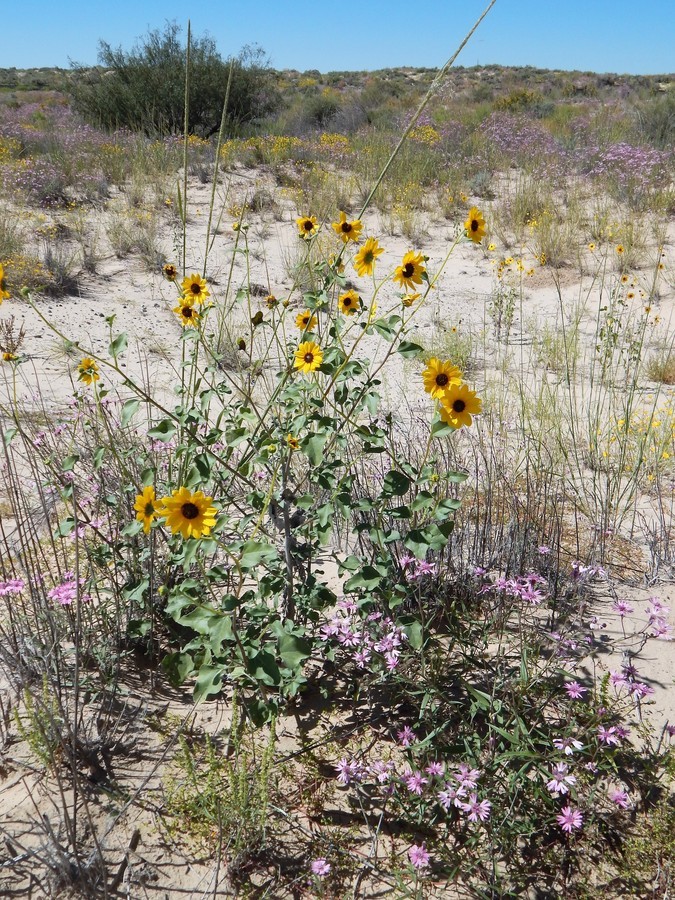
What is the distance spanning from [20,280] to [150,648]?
4667 millimetres

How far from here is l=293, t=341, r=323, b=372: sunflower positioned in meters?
1.54

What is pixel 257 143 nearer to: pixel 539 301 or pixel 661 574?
pixel 539 301

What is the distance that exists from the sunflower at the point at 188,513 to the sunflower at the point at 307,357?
0.48 meters

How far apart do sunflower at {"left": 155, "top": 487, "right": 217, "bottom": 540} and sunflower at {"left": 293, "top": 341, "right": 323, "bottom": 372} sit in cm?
48

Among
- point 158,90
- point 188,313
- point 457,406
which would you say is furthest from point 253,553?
point 158,90

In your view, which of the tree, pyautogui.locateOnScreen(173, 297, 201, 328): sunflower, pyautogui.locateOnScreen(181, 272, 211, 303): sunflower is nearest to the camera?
pyautogui.locateOnScreen(173, 297, 201, 328): sunflower

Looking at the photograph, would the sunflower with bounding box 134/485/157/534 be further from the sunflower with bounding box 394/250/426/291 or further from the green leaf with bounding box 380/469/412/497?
the sunflower with bounding box 394/250/426/291

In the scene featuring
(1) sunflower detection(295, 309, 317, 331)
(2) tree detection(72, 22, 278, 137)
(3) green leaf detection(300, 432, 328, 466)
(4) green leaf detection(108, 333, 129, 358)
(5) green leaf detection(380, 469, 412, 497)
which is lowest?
(5) green leaf detection(380, 469, 412, 497)

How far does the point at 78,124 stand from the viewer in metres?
11.3

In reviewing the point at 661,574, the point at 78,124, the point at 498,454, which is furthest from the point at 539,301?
the point at 78,124

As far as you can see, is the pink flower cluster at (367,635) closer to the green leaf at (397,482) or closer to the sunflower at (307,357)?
the green leaf at (397,482)

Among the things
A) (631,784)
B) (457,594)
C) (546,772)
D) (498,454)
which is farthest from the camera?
(498,454)

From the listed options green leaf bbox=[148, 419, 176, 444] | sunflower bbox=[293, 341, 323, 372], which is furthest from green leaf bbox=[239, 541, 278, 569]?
sunflower bbox=[293, 341, 323, 372]

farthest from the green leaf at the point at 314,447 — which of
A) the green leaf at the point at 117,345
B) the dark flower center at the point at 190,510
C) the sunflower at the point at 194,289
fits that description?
the sunflower at the point at 194,289
